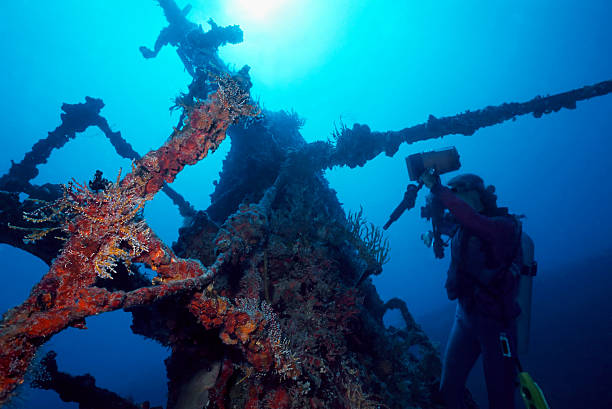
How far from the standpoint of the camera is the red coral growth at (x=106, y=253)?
1.52 m

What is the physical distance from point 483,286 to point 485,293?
0.12m

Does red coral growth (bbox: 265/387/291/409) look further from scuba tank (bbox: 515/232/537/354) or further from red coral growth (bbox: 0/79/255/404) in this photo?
scuba tank (bbox: 515/232/537/354)

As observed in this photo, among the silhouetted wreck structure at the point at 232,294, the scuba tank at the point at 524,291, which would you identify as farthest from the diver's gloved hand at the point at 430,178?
the silhouetted wreck structure at the point at 232,294

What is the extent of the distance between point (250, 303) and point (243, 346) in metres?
0.58

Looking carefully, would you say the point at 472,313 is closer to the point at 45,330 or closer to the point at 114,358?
the point at 45,330

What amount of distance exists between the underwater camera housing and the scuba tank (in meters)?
1.63

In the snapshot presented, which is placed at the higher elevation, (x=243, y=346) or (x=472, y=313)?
(x=472, y=313)

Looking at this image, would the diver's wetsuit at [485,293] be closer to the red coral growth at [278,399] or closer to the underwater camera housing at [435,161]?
the underwater camera housing at [435,161]

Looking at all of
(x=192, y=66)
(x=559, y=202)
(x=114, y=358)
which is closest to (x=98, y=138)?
(x=114, y=358)

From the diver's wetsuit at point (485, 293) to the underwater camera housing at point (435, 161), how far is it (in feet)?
1.33

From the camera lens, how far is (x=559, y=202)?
4087 inches

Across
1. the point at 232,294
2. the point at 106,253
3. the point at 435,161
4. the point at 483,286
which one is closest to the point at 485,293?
the point at 483,286

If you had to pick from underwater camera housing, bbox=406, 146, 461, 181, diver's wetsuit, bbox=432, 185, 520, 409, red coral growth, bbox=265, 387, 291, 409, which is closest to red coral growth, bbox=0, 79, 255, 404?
red coral growth, bbox=265, 387, 291, 409

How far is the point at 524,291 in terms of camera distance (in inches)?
167
